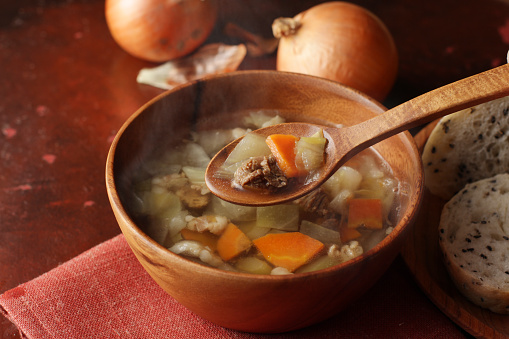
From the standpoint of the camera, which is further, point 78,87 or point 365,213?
point 78,87

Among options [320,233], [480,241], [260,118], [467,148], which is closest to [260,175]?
[320,233]

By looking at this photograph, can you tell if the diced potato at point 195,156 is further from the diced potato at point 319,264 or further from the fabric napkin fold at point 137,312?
the diced potato at point 319,264

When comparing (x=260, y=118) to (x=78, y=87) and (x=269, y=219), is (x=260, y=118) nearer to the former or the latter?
(x=269, y=219)

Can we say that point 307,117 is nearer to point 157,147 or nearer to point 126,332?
point 157,147

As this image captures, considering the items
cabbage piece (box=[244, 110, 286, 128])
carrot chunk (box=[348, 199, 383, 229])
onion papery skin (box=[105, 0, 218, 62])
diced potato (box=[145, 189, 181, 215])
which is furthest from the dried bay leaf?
carrot chunk (box=[348, 199, 383, 229])

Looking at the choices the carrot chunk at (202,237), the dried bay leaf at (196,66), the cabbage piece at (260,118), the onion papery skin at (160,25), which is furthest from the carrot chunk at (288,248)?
the onion papery skin at (160,25)

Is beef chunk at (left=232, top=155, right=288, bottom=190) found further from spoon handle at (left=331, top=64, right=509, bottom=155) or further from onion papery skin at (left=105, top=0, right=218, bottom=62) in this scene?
onion papery skin at (left=105, top=0, right=218, bottom=62)
